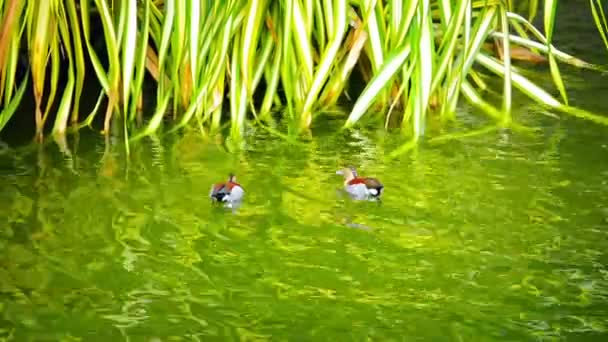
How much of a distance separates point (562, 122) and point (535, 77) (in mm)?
857

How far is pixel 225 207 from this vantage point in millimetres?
3875

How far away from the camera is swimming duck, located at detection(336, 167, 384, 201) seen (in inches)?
152

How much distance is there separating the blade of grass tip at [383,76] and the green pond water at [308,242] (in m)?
0.18

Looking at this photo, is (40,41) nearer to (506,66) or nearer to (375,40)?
(375,40)

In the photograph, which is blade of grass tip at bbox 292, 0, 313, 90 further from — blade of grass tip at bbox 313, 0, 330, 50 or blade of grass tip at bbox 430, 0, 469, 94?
blade of grass tip at bbox 430, 0, 469, 94

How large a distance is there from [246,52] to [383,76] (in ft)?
1.77

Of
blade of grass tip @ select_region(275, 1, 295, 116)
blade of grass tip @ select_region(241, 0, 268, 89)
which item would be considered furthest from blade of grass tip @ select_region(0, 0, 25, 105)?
blade of grass tip @ select_region(275, 1, 295, 116)

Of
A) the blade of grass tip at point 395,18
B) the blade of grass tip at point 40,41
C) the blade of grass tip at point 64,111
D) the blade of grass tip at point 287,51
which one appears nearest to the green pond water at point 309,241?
the blade of grass tip at point 64,111

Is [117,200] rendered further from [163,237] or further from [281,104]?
[281,104]

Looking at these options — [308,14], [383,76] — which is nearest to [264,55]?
[308,14]

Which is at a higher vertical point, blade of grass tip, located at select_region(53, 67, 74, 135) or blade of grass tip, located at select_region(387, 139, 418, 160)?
blade of grass tip, located at select_region(53, 67, 74, 135)

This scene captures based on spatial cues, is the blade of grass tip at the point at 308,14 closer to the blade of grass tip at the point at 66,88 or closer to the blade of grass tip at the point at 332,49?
the blade of grass tip at the point at 332,49

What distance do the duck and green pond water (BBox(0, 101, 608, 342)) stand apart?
41 millimetres

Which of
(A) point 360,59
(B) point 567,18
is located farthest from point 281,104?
(B) point 567,18
